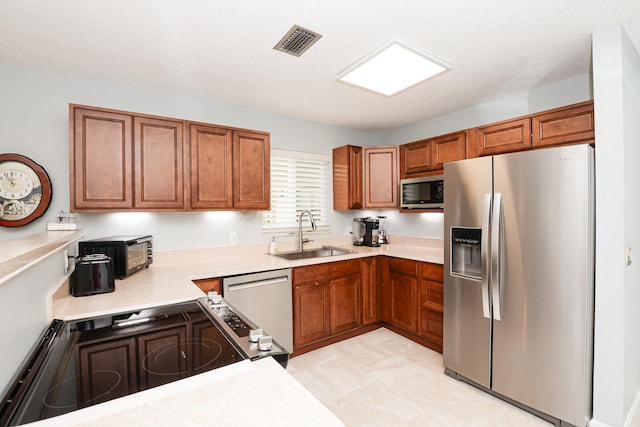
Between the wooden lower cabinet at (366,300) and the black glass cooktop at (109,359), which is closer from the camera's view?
the black glass cooktop at (109,359)

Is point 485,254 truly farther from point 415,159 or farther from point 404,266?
point 415,159

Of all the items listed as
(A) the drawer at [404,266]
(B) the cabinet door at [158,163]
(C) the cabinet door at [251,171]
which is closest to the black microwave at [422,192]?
(A) the drawer at [404,266]

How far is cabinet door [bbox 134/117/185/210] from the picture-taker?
7.88ft

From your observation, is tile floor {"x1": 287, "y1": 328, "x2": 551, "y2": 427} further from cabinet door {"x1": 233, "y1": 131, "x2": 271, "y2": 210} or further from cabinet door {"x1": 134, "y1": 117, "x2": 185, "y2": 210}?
cabinet door {"x1": 134, "y1": 117, "x2": 185, "y2": 210}

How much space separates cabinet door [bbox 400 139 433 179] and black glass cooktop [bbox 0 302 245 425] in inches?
109

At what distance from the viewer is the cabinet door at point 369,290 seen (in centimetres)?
339

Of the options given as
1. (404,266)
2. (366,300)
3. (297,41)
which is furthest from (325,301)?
(297,41)

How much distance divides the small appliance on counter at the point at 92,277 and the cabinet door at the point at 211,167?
88cm

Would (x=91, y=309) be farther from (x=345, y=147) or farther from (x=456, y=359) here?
(x=345, y=147)

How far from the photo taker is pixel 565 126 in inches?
90.5

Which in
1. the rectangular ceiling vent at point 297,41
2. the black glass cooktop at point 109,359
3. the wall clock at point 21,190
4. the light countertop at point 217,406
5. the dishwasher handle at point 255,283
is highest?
the rectangular ceiling vent at point 297,41

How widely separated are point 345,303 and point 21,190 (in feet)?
9.57

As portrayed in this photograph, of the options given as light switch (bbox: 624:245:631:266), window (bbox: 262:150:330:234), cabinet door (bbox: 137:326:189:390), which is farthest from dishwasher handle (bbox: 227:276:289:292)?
light switch (bbox: 624:245:631:266)

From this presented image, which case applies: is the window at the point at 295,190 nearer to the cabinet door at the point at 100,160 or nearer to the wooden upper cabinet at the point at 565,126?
the cabinet door at the point at 100,160
